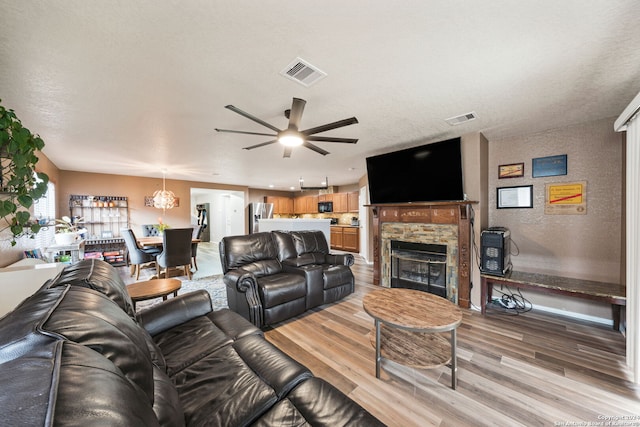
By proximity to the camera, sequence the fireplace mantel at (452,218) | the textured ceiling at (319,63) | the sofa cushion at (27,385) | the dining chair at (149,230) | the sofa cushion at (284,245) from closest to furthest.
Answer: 1. the sofa cushion at (27,385)
2. the textured ceiling at (319,63)
3. the fireplace mantel at (452,218)
4. the sofa cushion at (284,245)
5. the dining chair at (149,230)

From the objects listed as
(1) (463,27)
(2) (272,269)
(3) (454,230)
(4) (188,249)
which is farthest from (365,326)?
(4) (188,249)

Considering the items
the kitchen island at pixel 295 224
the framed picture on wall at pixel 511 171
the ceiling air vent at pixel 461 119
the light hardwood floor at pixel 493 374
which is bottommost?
the light hardwood floor at pixel 493 374

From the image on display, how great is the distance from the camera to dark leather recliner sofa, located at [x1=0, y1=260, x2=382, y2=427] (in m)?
0.46

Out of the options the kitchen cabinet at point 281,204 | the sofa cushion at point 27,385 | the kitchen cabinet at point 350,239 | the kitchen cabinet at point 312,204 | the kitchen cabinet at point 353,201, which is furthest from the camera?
the kitchen cabinet at point 281,204

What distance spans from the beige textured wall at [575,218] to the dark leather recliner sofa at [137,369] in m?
3.55

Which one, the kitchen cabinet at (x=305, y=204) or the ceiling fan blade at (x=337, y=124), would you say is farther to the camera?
the kitchen cabinet at (x=305, y=204)

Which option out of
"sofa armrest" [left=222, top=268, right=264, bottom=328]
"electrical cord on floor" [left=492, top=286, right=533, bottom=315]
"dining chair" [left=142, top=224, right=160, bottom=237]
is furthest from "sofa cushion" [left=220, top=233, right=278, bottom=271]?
"dining chair" [left=142, top=224, right=160, bottom=237]

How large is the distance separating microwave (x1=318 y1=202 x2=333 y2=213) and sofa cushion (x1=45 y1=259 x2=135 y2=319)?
23.7ft

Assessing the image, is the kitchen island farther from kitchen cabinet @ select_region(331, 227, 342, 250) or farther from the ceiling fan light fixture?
the ceiling fan light fixture

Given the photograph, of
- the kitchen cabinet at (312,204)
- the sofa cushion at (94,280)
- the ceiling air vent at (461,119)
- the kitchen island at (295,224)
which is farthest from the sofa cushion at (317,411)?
the kitchen cabinet at (312,204)

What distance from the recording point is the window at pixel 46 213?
3291 millimetres

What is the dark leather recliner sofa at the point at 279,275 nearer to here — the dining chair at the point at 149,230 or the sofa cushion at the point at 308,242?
the sofa cushion at the point at 308,242

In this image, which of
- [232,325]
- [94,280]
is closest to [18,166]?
[94,280]

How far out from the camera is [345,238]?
26.2 feet
